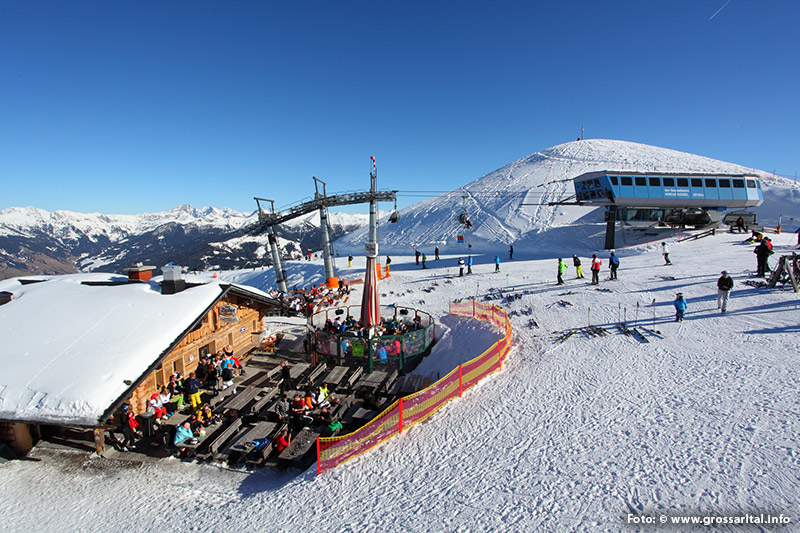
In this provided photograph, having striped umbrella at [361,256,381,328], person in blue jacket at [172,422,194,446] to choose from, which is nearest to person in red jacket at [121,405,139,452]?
person in blue jacket at [172,422,194,446]

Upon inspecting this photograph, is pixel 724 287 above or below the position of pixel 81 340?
above

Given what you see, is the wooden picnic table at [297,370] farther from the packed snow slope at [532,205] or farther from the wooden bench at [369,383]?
the packed snow slope at [532,205]

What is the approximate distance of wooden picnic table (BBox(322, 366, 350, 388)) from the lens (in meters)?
13.3

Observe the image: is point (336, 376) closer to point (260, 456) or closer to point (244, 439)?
point (244, 439)

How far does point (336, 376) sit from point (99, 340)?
720cm

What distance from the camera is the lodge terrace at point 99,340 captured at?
9.62 meters

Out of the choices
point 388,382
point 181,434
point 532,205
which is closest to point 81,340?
point 181,434

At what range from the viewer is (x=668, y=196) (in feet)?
130

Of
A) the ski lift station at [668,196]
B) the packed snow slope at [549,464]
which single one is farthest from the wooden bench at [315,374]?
the ski lift station at [668,196]

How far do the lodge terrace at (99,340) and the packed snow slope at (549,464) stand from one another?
1.66 metres

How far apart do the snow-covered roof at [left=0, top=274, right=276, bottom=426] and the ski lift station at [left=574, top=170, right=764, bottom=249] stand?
37682 mm

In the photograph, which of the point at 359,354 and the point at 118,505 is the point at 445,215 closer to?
the point at 359,354

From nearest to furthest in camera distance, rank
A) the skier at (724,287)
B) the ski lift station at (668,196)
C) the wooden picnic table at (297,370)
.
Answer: the wooden picnic table at (297,370) → the skier at (724,287) → the ski lift station at (668,196)

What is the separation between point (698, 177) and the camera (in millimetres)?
39875
